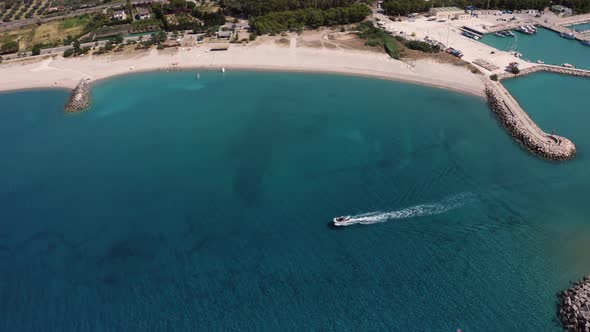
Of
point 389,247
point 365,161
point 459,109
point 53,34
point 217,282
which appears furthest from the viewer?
point 53,34

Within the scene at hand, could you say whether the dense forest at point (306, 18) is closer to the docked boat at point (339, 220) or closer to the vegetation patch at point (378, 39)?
the vegetation patch at point (378, 39)

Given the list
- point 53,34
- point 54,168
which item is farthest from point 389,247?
point 53,34

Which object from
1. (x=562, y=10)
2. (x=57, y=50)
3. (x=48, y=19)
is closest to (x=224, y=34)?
(x=57, y=50)

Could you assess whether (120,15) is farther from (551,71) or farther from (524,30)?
(551,71)

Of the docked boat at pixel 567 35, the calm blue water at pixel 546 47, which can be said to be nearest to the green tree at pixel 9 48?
the calm blue water at pixel 546 47

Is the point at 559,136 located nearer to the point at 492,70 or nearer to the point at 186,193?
the point at 492,70

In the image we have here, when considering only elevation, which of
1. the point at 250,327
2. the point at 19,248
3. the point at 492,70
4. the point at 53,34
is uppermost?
the point at 53,34
